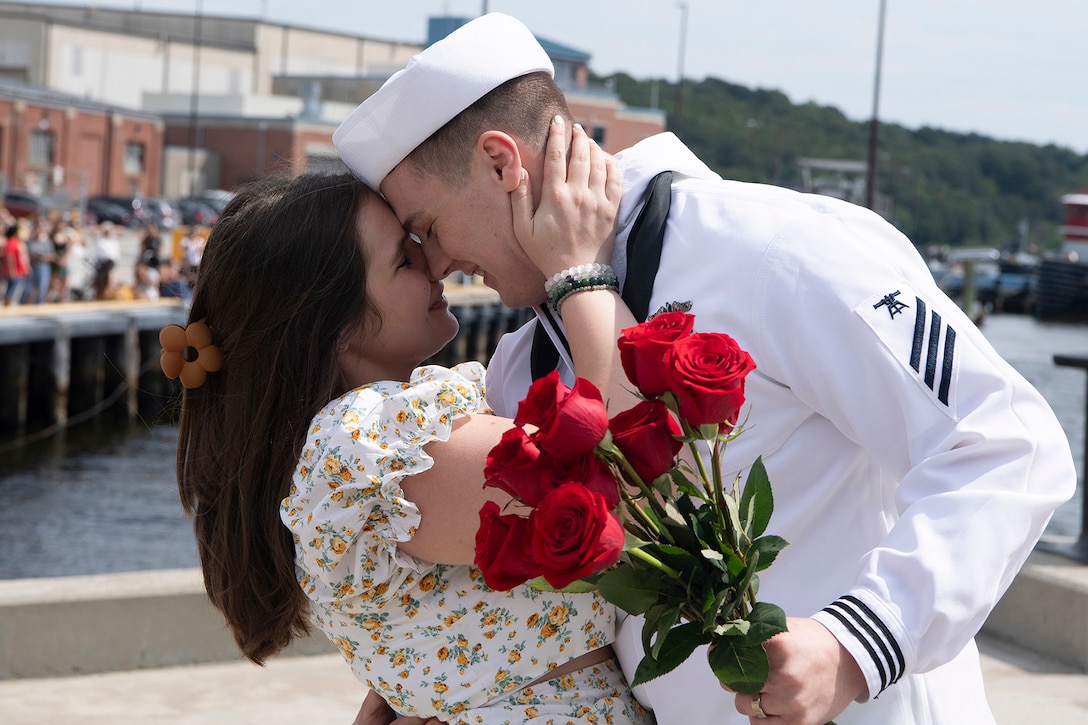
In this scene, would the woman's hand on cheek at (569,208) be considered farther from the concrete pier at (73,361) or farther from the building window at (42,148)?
the building window at (42,148)

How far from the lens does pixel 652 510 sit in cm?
153

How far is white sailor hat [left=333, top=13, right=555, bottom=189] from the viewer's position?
7.89ft

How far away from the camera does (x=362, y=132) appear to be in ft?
8.13

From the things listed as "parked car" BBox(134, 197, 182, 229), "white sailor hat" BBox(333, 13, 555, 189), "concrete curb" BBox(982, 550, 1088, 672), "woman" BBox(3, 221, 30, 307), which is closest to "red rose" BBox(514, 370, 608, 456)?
"white sailor hat" BBox(333, 13, 555, 189)

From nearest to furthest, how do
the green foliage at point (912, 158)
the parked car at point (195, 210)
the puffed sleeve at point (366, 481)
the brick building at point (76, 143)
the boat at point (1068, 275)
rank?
the puffed sleeve at point (366, 481) → the parked car at point (195, 210) → the brick building at point (76, 143) → the boat at point (1068, 275) → the green foliage at point (912, 158)

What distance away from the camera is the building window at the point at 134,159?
6400 centimetres

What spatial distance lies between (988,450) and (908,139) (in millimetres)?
111706

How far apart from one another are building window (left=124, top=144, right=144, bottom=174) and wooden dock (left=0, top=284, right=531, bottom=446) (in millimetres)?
43598

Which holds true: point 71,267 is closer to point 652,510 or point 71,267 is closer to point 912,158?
point 652,510

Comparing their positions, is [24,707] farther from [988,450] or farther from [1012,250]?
[1012,250]

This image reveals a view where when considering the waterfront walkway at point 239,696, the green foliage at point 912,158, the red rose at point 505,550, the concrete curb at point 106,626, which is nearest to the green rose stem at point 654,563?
the red rose at point 505,550

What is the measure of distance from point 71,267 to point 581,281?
2500 centimetres

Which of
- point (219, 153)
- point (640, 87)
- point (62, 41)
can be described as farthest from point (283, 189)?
point (640, 87)

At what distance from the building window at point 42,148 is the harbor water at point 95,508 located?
41.2m
